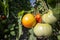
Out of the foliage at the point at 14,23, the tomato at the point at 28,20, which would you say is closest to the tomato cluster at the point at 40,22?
the tomato at the point at 28,20

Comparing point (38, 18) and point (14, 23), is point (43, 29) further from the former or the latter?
point (14, 23)

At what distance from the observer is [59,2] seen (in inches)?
34.1

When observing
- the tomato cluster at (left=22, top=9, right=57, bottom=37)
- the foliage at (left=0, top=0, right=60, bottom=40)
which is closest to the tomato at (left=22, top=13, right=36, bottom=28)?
the tomato cluster at (left=22, top=9, right=57, bottom=37)

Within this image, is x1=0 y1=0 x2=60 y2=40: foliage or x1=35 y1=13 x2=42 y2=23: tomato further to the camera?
x1=0 y1=0 x2=60 y2=40: foliage

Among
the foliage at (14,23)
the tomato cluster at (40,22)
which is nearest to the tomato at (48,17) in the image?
the tomato cluster at (40,22)

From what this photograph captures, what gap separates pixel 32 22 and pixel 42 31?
0.28 ft

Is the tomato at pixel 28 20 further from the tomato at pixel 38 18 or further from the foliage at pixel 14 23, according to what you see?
the foliage at pixel 14 23

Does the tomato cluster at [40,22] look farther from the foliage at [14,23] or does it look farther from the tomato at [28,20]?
the foliage at [14,23]

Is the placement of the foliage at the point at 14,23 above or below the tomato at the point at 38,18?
below

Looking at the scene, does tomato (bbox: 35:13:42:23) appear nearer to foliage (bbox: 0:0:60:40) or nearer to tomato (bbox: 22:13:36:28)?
tomato (bbox: 22:13:36:28)

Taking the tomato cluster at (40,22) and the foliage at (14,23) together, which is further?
the foliage at (14,23)

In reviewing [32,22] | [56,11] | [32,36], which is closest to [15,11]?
[32,36]

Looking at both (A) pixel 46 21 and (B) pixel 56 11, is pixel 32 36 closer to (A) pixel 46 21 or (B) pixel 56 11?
(A) pixel 46 21

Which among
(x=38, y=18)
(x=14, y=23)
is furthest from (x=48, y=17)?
(x=14, y=23)
